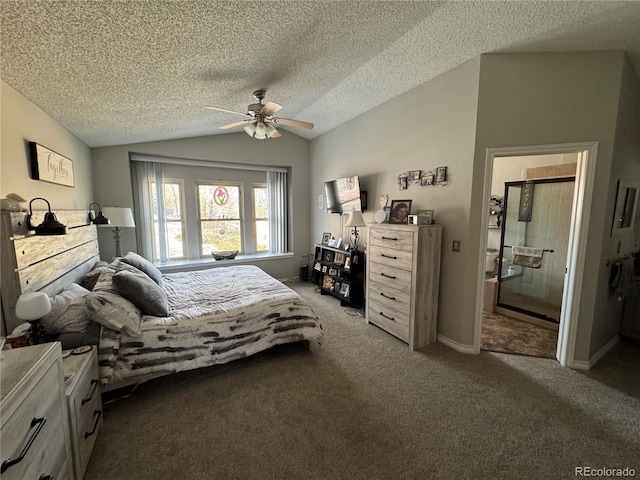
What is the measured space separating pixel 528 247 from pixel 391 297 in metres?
2.34

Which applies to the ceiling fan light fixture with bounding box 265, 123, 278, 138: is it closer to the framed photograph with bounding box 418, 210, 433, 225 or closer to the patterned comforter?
the patterned comforter

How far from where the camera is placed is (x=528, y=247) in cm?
376

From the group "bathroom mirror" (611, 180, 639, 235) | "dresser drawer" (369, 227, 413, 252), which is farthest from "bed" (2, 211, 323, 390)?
"bathroom mirror" (611, 180, 639, 235)

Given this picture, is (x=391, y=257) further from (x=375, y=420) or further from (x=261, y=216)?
(x=261, y=216)

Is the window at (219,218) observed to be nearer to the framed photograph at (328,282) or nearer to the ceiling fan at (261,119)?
the framed photograph at (328,282)

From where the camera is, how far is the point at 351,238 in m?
4.43

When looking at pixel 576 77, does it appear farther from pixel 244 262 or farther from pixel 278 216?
pixel 244 262

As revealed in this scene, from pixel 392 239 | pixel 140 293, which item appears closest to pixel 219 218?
pixel 140 293

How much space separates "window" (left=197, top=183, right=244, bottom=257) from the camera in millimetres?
4883

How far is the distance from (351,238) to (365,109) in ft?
6.46

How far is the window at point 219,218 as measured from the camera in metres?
4.88

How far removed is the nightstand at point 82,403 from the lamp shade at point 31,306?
360mm

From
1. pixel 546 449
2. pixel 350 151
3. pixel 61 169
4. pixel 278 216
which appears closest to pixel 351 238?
pixel 350 151

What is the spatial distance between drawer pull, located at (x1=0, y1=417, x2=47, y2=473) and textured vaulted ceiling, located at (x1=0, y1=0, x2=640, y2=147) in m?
1.74
